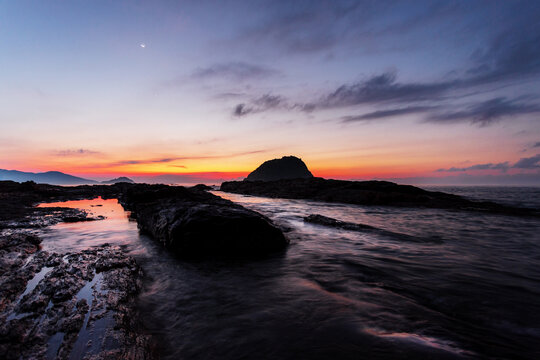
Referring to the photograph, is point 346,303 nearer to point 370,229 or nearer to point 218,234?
point 218,234

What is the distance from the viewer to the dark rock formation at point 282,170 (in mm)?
188125

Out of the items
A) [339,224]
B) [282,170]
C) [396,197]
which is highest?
[282,170]

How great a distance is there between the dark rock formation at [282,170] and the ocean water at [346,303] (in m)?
178

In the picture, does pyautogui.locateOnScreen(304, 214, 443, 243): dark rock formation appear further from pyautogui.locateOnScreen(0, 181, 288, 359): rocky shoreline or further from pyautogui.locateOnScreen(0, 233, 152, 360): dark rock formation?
pyautogui.locateOnScreen(0, 233, 152, 360): dark rock formation

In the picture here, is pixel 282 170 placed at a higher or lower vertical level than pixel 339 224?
higher

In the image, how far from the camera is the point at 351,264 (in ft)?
18.6

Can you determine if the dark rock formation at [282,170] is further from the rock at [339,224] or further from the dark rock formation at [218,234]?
the dark rock formation at [218,234]

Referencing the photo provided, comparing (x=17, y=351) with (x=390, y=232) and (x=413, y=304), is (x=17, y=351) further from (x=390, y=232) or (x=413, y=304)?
(x=390, y=232)

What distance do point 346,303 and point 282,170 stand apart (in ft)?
611

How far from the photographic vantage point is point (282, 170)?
18925 cm

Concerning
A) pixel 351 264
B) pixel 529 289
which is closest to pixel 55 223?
pixel 351 264

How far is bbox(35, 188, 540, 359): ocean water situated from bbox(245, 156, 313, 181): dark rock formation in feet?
583

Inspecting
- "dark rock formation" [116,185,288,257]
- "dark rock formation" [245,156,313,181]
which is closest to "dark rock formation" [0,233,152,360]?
"dark rock formation" [116,185,288,257]

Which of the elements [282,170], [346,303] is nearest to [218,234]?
[346,303]
